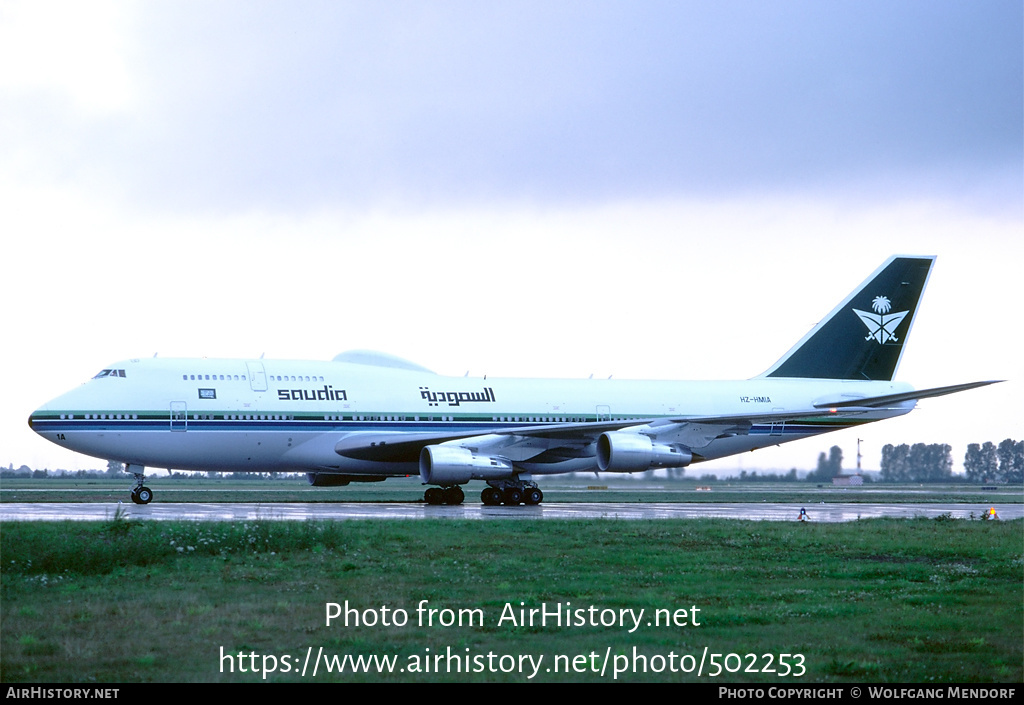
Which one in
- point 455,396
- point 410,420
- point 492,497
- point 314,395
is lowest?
point 492,497

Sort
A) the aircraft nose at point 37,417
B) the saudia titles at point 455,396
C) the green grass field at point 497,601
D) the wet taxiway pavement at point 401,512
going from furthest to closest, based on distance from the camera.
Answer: the saudia titles at point 455,396 → the aircraft nose at point 37,417 → the wet taxiway pavement at point 401,512 → the green grass field at point 497,601

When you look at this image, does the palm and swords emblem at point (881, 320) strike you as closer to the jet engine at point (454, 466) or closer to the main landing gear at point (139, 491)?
the jet engine at point (454, 466)

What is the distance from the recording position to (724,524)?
22.4 m

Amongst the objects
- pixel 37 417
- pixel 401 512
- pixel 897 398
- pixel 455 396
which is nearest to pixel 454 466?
pixel 401 512

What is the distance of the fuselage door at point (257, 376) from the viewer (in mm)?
31375

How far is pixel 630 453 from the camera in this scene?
30.7m

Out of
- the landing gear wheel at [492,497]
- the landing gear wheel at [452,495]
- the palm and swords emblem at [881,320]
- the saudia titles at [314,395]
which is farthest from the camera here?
the palm and swords emblem at [881,320]

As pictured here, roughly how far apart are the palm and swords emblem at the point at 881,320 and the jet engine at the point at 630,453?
12577mm

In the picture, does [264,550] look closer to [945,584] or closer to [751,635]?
[751,635]

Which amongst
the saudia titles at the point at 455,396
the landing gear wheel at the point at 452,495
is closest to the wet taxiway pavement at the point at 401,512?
the landing gear wheel at the point at 452,495

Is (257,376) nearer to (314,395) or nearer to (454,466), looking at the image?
(314,395)

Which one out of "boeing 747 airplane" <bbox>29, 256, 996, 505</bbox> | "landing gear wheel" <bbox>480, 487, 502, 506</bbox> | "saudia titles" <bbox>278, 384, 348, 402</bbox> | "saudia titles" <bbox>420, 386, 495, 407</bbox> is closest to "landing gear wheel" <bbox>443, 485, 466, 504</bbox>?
"boeing 747 airplane" <bbox>29, 256, 996, 505</bbox>

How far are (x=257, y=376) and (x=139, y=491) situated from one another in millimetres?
4697

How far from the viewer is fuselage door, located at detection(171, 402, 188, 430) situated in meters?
30.0
